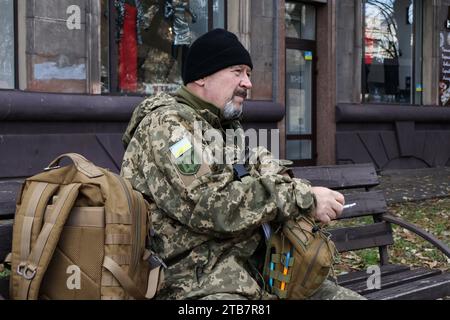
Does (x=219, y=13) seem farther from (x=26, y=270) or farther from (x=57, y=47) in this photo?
(x=26, y=270)

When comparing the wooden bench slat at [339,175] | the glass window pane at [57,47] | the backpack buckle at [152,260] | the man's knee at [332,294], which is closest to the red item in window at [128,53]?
the glass window pane at [57,47]

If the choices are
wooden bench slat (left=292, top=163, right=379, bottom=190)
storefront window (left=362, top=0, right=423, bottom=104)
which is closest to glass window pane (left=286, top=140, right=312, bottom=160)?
storefront window (left=362, top=0, right=423, bottom=104)

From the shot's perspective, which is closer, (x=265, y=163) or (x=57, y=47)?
(x=265, y=163)

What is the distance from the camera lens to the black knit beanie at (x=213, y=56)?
306 cm

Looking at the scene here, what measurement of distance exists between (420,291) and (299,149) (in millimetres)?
8131

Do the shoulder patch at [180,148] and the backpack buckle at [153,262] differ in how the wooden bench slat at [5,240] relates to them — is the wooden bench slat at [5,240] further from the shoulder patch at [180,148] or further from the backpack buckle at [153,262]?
the shoulder patch at [180,148]

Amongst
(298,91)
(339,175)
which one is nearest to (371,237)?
(339,175)

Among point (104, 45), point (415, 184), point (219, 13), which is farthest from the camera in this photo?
point (415, 184)

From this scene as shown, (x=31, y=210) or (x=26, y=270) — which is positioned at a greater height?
(x=31, y=210)

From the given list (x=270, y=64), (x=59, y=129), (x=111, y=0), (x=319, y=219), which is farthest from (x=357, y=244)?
(x=270, y=64)

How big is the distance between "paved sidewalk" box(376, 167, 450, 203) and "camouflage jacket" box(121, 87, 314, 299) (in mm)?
6343

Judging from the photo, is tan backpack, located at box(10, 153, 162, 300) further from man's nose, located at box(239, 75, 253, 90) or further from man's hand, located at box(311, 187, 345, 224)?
man's nose, located at box(239, 75, 253, 90)

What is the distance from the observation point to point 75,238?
2398mm

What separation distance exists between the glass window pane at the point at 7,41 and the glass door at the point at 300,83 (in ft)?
16.9
